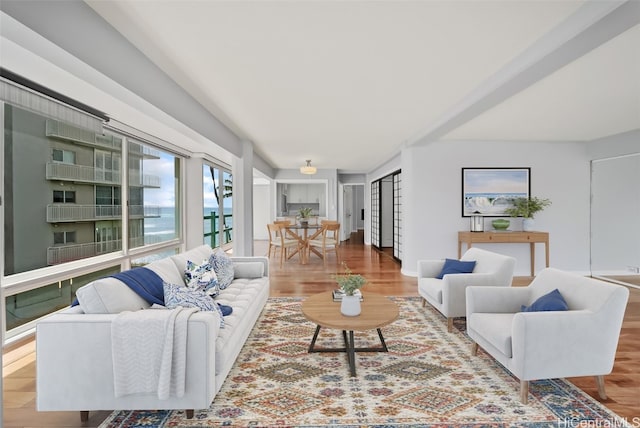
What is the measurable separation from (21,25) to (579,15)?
9.95 ft

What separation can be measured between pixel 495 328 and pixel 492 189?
399 centimetres

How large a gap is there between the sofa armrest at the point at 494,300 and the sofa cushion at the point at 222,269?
7.65 ft

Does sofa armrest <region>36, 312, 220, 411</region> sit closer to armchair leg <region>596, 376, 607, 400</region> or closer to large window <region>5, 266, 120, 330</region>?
large window <region>5, 266, 120, 330</region>

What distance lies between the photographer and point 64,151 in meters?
3.42

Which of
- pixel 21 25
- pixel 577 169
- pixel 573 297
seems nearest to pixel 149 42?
pixel 21 25

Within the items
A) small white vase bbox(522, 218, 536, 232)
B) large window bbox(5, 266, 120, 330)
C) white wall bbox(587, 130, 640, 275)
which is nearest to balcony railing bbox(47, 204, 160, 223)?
large window bbox(5, 266, 120, 330)

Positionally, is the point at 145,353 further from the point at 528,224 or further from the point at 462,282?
the point at 528,224

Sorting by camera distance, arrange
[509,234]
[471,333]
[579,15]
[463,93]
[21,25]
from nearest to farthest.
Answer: [21,25]
[579,15]
[471,333]
[463,93]
[509,234]

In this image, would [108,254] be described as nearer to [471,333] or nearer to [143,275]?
[143,275]

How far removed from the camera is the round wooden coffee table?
2402 mm

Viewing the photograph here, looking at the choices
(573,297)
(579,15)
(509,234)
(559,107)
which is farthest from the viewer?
(509,234)

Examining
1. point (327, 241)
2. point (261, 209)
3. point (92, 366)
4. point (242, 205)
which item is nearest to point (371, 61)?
point (92, 366)

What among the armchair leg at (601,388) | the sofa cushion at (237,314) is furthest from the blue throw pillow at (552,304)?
the sofa cushion at (237,314)

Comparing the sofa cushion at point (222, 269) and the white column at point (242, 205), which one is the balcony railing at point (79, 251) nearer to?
the sofa cushion at point (222, 269)
